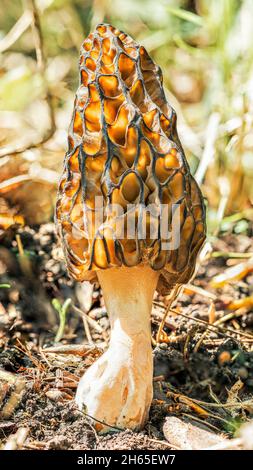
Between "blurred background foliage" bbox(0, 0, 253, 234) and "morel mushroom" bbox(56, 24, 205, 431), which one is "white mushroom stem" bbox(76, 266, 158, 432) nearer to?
"morel mushroom" bbox(56, 24, 205, 431)

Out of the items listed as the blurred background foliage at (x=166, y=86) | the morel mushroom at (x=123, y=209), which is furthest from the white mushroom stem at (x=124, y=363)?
the blurred background foliage at (x=166, y=86)

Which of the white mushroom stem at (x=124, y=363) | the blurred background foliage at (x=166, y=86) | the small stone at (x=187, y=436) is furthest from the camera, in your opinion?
the blurred background foliage at (x=166, y=86)

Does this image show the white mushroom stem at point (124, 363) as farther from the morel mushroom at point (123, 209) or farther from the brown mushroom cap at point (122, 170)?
the brown mushroom cap at point (122, 170)

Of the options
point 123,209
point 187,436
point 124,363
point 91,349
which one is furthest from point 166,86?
point 187,436

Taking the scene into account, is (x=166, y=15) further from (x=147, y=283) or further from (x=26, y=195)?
(x=147, y=283)

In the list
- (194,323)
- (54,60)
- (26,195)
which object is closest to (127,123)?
(194,323)

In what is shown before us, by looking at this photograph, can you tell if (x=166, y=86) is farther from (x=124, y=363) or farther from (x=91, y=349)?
(x=124, y=363)

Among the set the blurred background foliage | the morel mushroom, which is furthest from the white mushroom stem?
the blurred background foliage
